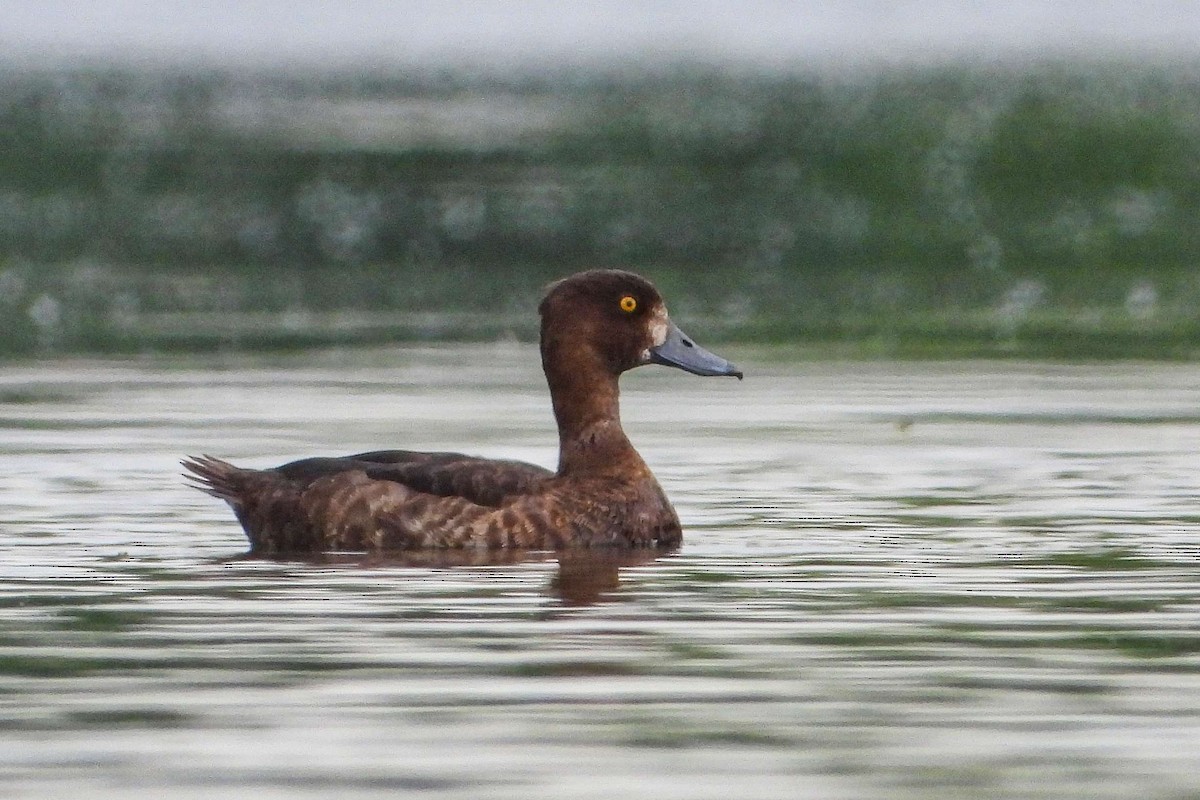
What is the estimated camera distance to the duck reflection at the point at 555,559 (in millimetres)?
11877

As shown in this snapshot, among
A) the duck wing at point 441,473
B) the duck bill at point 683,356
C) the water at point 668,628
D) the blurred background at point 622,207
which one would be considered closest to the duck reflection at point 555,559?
the water at point 668,628

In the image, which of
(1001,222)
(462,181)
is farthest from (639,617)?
(462,181)

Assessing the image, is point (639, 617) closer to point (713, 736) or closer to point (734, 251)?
point (713, 736)

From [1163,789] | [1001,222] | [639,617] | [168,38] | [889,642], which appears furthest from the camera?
[168,38]

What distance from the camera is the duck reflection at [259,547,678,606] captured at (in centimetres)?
1188

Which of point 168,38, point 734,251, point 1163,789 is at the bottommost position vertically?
point 1163,789

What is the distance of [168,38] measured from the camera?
10256cm

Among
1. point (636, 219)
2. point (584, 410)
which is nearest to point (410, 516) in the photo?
point (584, 410)

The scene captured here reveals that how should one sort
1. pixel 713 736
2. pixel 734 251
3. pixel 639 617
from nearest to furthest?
pixel 713 736
pixel 639 617
pixel 734 251

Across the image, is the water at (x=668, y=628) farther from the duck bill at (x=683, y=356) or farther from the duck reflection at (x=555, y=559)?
the duck bill at (x=683, y=356)

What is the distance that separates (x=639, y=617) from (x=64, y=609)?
195cm

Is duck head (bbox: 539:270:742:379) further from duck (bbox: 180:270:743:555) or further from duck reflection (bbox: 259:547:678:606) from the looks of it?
duck reflection (bbox: 259:547:678:606)

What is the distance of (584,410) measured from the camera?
13727mm

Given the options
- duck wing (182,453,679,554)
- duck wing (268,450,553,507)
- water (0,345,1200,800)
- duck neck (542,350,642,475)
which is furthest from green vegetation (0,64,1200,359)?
duck wing (268,450,553,507)
